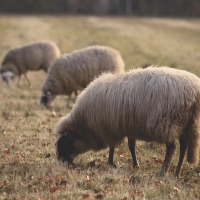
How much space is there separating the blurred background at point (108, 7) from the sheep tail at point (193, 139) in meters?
59.6

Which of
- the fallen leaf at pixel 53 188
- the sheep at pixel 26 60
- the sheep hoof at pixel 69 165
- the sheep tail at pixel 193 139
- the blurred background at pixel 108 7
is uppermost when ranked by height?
the sheep tail at pixel 193 139

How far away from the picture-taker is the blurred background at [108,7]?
2458 inches

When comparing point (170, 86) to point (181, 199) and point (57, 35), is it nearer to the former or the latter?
point (181, 199)

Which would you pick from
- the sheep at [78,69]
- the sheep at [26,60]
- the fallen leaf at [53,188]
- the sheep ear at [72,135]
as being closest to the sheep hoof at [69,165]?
the sheep ear at [72,135]

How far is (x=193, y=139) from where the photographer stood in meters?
6.37

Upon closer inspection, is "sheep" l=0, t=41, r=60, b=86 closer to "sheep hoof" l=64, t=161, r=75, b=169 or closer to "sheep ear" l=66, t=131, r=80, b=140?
"sheep ear" l=66, t=131, r=80, b=140

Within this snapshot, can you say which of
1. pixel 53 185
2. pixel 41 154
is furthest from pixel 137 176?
pixel 41 154

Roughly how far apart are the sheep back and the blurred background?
52.1 metres

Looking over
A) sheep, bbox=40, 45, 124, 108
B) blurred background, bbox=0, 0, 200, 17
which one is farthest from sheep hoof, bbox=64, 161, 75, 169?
blurred background, bbox=0, 0, 200, 17

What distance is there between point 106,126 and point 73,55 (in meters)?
6.50

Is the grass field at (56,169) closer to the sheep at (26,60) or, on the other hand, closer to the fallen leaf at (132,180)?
the fallen leaf at (132,180)

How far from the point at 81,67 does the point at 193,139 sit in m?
6.82

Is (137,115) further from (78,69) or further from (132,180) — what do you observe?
(78,69)

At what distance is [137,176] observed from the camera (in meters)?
6.27
